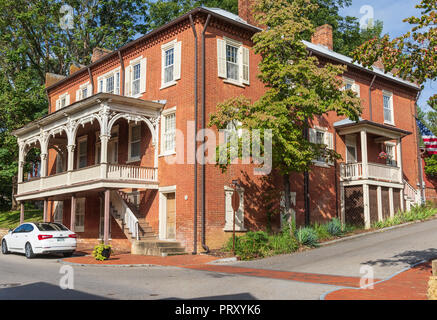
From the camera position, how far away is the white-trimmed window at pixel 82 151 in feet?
89.8

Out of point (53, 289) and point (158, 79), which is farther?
point (158, 79)

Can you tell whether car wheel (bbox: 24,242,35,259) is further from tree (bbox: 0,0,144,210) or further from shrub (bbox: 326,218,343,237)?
tree (bbox: 0,0,144,210)

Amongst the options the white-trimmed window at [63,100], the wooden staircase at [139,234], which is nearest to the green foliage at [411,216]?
the wooden staircase at [139,234]

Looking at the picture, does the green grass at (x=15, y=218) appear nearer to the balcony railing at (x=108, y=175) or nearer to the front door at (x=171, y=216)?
the balcony railing at (x=108, y=175)

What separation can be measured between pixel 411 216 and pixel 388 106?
27.6ft

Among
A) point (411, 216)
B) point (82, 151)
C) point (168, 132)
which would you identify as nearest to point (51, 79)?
point (82, 151)

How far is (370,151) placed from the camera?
2730cm

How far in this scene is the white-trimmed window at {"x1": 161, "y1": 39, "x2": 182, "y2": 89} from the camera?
2098 cm

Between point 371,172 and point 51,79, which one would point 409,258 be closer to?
point 371,172

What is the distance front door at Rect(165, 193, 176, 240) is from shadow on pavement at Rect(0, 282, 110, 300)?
1018cm
